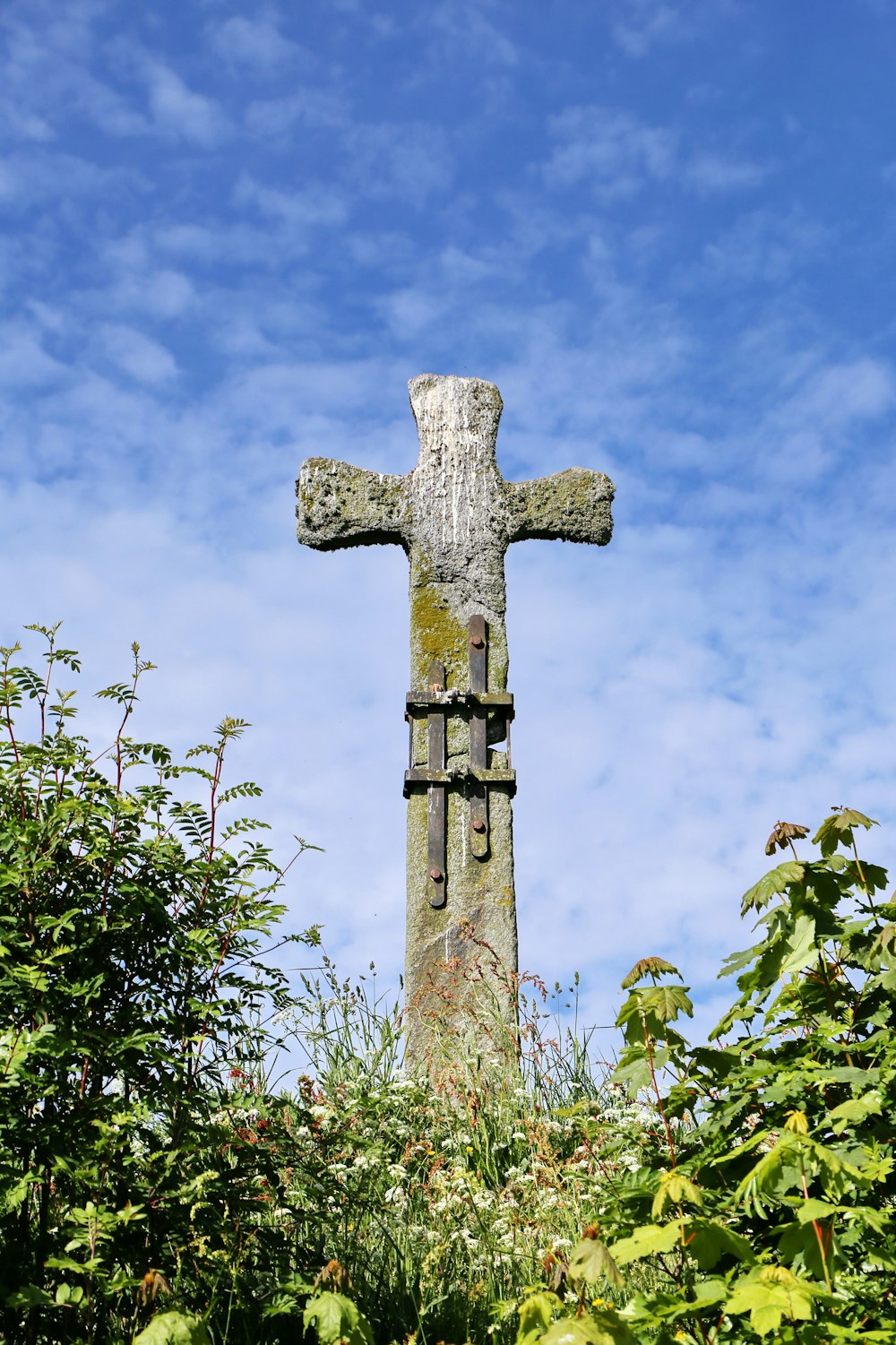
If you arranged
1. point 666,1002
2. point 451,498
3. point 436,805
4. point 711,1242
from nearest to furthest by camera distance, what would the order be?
1. point 711,1242
2. point 666,1002
3. point 436,805
4. point 451,498

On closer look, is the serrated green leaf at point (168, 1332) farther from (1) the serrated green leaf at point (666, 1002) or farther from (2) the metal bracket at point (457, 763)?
(2) the metal bracket at point (457, 763)

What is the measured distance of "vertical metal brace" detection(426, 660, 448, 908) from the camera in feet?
21.1

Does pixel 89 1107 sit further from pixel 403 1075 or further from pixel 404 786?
pixel 404 786

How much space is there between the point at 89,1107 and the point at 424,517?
4.59m

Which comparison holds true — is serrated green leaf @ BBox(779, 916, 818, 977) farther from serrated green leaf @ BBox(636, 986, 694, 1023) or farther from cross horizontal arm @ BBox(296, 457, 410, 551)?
cross horizontal arm @ BBox(296, 457, 410, 551)

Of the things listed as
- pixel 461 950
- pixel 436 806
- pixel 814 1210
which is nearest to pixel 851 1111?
pixel 814 1210

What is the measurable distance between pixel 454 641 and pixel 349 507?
1.03 m

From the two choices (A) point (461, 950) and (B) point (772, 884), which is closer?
(B) point (772, 884)

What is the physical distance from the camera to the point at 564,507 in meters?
7.28

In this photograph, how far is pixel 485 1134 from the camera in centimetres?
487

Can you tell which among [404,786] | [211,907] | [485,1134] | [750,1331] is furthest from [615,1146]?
[404,786]

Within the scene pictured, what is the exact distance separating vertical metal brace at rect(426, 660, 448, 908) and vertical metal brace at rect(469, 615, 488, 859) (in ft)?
0.49

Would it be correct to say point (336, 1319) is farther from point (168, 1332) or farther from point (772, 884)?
point (772, 884)

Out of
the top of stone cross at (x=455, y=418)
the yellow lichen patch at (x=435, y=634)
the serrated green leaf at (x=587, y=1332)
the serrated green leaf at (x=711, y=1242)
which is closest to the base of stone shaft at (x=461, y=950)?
the yellow lichen patch at (x=435, y=634)
